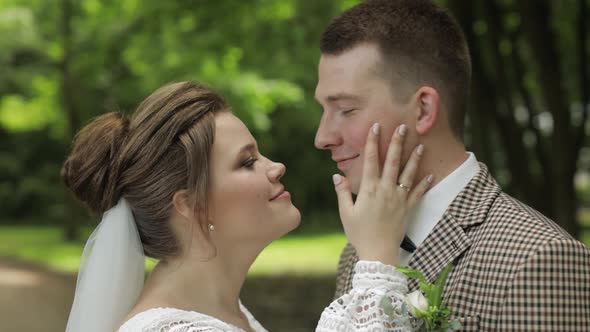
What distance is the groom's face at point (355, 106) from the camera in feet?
9.75

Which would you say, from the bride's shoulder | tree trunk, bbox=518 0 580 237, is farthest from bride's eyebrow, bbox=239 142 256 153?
tree trunk, bbox=518 0 580 237

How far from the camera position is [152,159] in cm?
317

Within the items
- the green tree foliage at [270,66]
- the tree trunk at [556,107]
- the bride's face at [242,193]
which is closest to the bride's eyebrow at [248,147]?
the bride's face at [242,193]

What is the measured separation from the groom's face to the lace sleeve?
412 mm

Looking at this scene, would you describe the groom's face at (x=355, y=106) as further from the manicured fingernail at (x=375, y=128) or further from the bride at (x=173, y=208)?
the bride at (x=173, y=208)

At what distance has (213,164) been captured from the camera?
127 inches

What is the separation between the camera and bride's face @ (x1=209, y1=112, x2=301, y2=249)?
3.22 m

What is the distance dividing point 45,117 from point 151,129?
1992 cm

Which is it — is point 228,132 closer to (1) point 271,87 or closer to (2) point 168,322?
(2) point 168,322

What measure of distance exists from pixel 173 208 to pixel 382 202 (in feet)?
2.79

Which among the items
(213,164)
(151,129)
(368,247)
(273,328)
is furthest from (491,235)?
(273,328)

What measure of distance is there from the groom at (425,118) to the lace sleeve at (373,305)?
0.20 m

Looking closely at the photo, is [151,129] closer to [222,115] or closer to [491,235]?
[222,115]

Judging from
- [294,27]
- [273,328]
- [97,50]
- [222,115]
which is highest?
[222,115]
